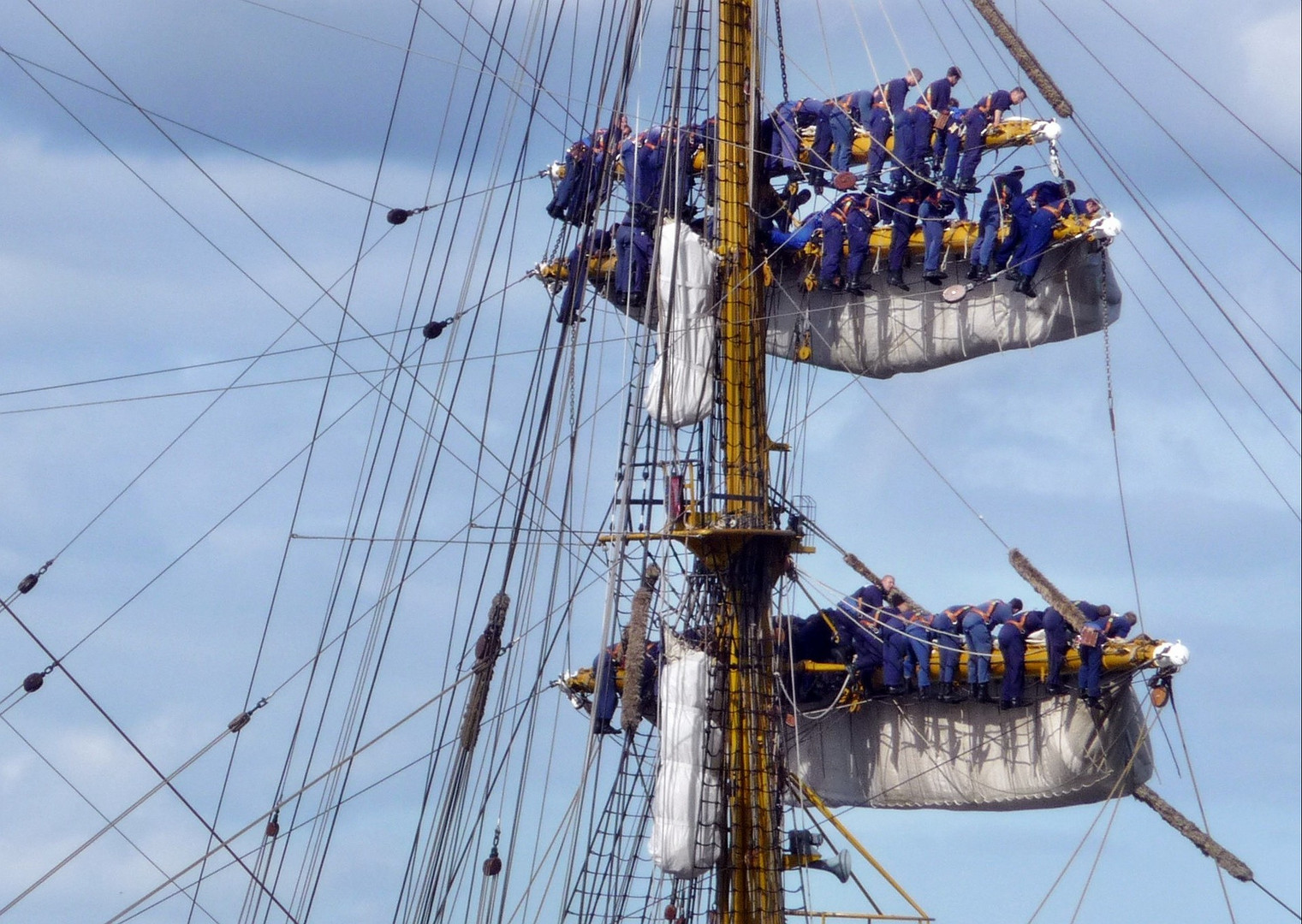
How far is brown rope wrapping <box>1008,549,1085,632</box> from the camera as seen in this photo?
30922 millimetres

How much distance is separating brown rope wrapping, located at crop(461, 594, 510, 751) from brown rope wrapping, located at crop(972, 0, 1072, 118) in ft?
23.5

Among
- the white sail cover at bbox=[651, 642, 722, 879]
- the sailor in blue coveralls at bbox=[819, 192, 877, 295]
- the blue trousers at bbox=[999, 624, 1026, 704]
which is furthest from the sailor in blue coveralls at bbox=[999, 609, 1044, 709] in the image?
the sailor in blue coveralls at bbox=[819, 192, 877, 295]

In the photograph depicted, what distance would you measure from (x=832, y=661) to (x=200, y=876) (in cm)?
804

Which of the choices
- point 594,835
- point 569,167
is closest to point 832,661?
point 594,835

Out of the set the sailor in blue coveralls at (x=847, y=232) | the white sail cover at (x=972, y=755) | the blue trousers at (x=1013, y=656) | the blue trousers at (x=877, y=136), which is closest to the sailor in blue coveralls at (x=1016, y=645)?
the blue trousers at (x=1013, y=656)

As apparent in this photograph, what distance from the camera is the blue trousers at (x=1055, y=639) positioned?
103 ft

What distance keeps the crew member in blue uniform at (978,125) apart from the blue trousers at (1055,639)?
4.74 meters

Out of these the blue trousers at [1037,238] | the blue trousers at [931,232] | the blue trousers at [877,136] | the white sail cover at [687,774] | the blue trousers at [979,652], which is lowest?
the white sail cover at [687,774]

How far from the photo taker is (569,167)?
3278 centimetres

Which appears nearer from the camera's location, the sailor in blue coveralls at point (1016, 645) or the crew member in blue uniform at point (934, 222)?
the sailor in blue coveralls at point (1016, 645)

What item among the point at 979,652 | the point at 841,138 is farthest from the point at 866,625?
the point at 841,138

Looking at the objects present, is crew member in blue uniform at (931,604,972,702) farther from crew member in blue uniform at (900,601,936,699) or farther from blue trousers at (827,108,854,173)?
blue trousers at (827,108,854,173)

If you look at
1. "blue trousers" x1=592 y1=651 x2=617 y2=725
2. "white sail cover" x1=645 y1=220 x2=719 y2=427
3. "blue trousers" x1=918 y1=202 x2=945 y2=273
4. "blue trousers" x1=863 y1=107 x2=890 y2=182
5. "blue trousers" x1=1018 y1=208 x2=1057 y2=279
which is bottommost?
"blue trousers" x1=592 y1=651 x2=617 y2=725

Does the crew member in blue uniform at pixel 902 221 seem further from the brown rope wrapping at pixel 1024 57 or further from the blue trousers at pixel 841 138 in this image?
the brown rope wrapping at pixel 1024 57
